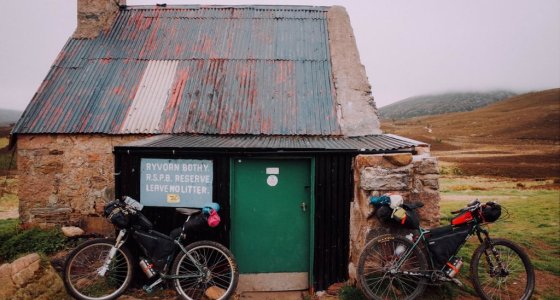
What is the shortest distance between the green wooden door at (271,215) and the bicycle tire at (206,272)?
51 centimetres

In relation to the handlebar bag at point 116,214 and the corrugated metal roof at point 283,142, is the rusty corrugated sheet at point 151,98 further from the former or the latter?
the handlebar bag at point 116,214

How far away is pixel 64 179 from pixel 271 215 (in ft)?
15.4

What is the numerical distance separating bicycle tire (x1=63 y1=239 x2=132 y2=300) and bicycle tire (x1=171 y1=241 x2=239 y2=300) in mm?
811

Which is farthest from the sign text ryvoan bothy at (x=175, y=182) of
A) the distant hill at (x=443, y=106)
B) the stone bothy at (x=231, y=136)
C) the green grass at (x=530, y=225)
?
the distant hill at (x=443, y=106)

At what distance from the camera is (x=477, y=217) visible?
5.33 metres

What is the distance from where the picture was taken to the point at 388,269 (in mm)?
5379

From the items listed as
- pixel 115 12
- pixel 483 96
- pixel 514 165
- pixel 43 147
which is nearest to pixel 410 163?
pixel 43 147

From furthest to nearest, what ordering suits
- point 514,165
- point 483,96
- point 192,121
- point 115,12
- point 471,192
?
point 483,96, point 514,165, point 471,192, point 115,12, point 192,121

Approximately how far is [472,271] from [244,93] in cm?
562

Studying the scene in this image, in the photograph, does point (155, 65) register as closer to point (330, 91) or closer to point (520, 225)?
point (330, 91)

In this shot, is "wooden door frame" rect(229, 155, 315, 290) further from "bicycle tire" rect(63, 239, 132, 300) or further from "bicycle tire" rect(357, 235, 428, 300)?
"bicycle tire" rect(63, 239, 132, 300)

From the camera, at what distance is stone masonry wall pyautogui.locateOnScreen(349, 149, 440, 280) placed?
5.70m

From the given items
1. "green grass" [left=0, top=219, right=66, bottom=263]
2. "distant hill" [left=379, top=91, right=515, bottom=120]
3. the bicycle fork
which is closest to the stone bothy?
"green grass" [left=0, top=219, right=66, bottom=263]

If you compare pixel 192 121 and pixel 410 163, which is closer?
pixel 410 163
